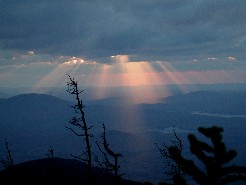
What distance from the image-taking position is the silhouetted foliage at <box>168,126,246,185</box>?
3857 mm

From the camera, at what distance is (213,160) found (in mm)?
4211

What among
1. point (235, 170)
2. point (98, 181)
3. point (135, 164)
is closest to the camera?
point (235, 170)

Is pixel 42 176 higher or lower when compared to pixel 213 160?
lower

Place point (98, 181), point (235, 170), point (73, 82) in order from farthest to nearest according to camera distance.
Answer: point (98, 181) < point (73, 82) < point (235, 170)

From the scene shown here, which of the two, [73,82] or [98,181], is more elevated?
[73,82]

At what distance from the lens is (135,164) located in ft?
650

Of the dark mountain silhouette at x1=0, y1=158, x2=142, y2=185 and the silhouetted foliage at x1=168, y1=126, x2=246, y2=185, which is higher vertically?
the silhouetted foliage at x1=168, y1=126, x2=246, y2=185

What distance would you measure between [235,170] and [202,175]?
0.53 m

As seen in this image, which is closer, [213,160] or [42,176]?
[213,160]

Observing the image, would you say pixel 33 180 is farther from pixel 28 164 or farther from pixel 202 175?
pixel 202 175

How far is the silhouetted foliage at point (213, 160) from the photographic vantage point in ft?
12.7

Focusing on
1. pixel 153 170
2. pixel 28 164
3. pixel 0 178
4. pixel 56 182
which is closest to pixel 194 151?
pixel 56 182

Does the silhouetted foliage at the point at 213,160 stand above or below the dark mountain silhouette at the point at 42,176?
above

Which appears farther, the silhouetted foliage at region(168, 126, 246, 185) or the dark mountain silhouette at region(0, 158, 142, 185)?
the dark mountain silhouette at region(0, 158, 142, 185)
